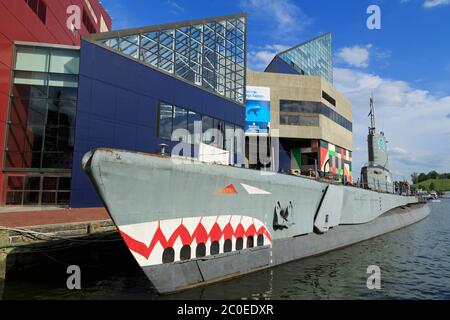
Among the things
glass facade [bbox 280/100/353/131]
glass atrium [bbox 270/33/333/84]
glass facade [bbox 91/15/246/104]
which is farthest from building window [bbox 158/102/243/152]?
glass atrium [bbox 270/33/333/84]

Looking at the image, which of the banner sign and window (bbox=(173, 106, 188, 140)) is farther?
the banner sign

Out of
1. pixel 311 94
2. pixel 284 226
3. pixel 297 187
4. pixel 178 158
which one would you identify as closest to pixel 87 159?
pixel 178 158

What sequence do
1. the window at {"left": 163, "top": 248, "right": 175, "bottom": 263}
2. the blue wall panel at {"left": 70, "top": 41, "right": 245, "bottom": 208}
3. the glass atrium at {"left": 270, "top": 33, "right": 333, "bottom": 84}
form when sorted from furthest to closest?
1. the glass atrium at {"left": 270, "top": 33, "right": 333, "bottom": 84}
2. the blue wall panel at {"left": 70, "top": 41, "right": 245, "bottom": 208}
3. the window at {"left": 163, "top": 248, "right": 175, "bottom": 263}

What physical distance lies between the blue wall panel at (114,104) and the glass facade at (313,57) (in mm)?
38770

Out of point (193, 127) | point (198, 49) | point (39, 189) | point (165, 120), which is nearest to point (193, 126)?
point (193, 127)

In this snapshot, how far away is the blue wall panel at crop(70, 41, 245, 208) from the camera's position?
20.0 meters

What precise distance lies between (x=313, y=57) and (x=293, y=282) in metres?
65.6

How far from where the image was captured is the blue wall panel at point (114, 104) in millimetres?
19984

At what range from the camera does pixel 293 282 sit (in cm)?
1009

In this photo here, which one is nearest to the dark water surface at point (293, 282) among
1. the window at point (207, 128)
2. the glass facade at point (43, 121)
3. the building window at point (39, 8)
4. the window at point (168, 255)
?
the window at point (168, 255)

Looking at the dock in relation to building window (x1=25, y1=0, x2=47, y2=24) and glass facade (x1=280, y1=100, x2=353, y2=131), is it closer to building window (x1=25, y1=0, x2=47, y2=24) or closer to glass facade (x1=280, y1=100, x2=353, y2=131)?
building window (x1=25, y1=0, x2=47, y2=24)

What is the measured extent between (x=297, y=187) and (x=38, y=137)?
56.4 feet

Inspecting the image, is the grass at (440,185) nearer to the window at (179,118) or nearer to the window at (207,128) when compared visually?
the window at (207,128)

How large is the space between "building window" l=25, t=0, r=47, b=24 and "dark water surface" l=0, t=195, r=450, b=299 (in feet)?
63.2
